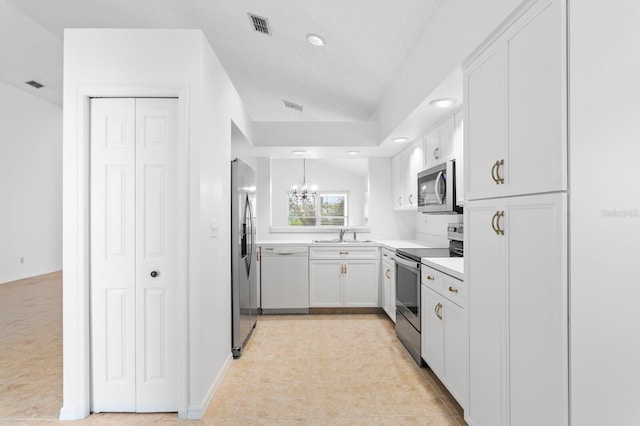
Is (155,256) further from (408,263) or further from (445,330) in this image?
(408,263)

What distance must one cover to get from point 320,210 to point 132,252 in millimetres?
6481

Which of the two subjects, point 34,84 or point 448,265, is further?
point 34,84

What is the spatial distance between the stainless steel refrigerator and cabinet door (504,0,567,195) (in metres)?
2.14

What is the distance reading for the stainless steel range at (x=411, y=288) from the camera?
2857 mm

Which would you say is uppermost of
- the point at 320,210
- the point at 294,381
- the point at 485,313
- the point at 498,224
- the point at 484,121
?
the point at 484,121

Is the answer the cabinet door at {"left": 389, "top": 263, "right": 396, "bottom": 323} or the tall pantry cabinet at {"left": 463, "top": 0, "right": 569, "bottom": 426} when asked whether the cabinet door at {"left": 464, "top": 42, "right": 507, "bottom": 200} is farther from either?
the cabinet door at {"left": 389, "top": 263, "right": 396, "bottom": 323}

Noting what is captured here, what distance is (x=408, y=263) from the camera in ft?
10.1

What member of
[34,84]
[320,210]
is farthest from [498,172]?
[34,84]

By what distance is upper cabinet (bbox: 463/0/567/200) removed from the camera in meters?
1.22

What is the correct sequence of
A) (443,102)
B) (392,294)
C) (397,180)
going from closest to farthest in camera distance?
1. (443,102)
2. (392,294)
3. (397,180)

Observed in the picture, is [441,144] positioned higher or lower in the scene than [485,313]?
higher

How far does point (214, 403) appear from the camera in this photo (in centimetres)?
229

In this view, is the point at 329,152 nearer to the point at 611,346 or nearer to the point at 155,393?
the point at 155,393

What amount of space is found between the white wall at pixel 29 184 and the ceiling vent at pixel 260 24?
535cm
